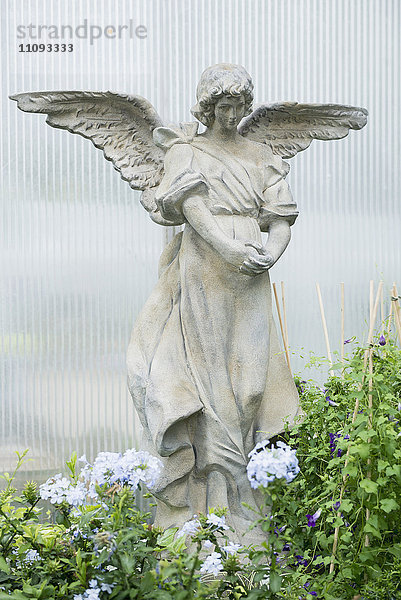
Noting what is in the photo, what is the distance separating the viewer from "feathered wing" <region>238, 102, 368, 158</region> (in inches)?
136

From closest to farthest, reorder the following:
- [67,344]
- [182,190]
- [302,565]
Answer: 1. [302,565]
2. [182,190]
3. [67,344]

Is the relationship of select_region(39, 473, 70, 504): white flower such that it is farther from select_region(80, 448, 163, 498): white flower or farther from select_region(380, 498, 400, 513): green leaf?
select_region(380, 498, 400, 513): green leaf

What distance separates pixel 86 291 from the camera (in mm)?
4297

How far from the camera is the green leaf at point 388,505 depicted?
2.38 m

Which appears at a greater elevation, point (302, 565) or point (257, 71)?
point (257, 71)

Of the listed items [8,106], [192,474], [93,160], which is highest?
[8,106]

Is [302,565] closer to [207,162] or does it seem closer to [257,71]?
[207,162]

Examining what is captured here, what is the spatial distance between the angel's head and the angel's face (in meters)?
0.01

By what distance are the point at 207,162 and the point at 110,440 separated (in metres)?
1.67

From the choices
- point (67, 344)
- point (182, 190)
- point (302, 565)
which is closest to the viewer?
point (302, 565)

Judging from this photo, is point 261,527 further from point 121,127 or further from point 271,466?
point 121,127

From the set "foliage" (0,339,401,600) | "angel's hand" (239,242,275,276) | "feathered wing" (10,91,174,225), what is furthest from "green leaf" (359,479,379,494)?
"feathered wing" (10,91,174,225)

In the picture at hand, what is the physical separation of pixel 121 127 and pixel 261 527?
5.45 feet

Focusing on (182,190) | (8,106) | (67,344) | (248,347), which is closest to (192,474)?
(248,347)
